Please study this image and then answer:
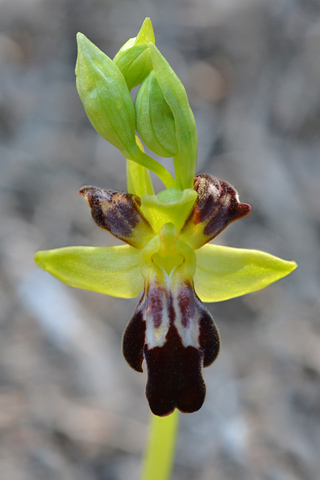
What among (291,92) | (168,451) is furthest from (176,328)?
(291,92)

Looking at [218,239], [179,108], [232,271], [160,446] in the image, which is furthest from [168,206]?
[218,239]

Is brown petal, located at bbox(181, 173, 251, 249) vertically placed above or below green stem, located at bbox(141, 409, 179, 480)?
above

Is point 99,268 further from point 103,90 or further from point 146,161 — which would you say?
point 103,90

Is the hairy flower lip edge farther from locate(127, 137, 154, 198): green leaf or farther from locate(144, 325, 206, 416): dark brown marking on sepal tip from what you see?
locate(127, 137, 154, 198): green leaf

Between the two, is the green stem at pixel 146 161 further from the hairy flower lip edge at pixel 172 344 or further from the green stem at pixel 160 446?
the green stem at pixel 160 446

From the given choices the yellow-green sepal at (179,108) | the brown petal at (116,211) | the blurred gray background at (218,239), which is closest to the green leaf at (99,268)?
the brown petal at (116,211)

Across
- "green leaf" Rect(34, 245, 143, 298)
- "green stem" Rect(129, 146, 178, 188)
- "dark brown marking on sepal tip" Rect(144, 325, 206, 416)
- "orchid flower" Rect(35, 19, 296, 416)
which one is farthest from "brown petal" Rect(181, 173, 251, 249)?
"dark brown marking on sepal tip" Rect(144, 325, 206, 416)

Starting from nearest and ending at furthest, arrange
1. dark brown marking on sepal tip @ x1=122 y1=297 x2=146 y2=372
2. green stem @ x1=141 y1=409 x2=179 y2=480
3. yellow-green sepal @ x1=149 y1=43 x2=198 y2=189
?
yellow-green sepal @ x1=149 y1=43 x2=198 y2=189, dark brown marking on sepal tip @ x1=122 y1=297 x2=146 y2=372, green stem @ x1=141 y1=409 x2=179 y2=480
